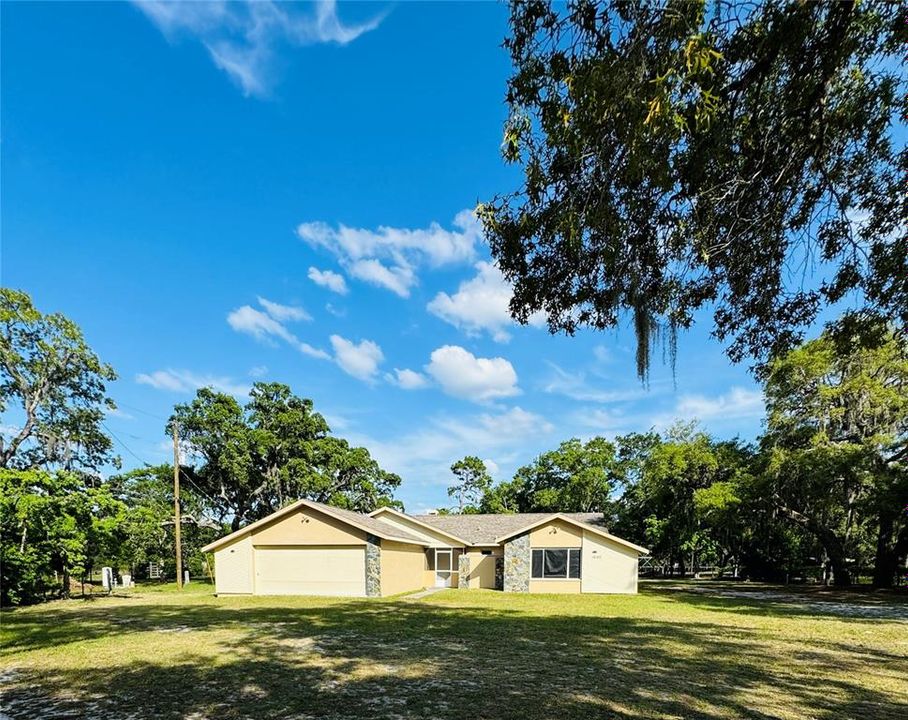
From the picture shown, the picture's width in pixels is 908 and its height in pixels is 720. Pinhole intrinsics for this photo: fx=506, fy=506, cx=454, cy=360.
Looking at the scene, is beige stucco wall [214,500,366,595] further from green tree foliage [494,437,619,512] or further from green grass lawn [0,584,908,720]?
green tree foliage [494,437,619,512]

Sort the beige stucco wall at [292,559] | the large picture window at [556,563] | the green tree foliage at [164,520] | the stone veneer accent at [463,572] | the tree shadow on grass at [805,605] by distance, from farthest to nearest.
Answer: the green tree foliage at [164,520], the stone veneer accent at [463,572], the large picture window at [556,563], the beige stucco wall at [292,559], the tree shadow on grass at [805,605]

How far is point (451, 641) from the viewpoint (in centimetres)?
1004

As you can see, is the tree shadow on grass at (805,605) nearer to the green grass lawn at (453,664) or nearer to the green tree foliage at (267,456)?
the green grass lawn at (453,664)

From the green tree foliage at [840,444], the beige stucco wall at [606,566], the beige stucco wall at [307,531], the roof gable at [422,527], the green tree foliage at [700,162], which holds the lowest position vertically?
the beige stucco wall at [606,566]

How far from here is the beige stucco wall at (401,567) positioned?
65.8 ft

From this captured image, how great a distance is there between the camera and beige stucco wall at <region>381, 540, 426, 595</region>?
20047 mm

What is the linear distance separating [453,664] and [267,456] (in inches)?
1041

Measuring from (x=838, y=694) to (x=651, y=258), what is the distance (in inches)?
244

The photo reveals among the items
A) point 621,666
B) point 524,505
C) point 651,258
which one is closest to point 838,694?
point 621,666

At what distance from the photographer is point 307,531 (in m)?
20.3

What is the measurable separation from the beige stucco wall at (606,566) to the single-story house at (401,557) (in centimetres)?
4

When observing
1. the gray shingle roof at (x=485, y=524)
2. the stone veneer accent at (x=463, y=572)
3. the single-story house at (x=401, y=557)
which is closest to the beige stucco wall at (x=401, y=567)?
the single-story house at (x=401, y=557)

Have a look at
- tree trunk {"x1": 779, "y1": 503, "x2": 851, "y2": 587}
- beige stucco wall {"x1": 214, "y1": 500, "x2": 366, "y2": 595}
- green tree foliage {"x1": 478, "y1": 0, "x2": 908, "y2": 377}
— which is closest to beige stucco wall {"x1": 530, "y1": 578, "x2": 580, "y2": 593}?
beige stucco wall {"x1": 214, "y1": 500, "x2": 366, "y2": 595}

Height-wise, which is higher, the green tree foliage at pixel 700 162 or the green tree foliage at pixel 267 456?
the green tree foliage at pixel 700 162
